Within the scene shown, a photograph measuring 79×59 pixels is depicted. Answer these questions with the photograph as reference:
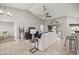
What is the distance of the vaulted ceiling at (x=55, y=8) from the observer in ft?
6.72

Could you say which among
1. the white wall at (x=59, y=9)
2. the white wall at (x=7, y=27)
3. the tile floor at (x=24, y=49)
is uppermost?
the white wall at (x=59, y=9)

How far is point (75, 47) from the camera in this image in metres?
2.06

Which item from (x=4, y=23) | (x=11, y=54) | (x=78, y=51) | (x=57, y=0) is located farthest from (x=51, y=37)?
(x=4, y=23)

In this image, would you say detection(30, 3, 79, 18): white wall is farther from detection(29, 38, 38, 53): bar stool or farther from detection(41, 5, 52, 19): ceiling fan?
detection(29, 38, 38, 53): bar stool

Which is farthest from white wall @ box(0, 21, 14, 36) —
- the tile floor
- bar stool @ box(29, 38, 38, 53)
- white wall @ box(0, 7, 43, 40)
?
bar stool @ box(29, 38, 38, 53)

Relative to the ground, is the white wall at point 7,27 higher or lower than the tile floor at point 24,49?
higher

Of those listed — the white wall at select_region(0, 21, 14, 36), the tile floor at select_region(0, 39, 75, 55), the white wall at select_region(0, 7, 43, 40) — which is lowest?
the tile floor at select_region(0, 39, 75, 55)

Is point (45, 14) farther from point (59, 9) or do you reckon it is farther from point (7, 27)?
point (7, 27)

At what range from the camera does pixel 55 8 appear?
2.08 metres

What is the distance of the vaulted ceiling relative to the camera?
2.05 m

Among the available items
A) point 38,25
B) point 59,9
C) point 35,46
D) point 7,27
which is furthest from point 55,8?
point 7,27

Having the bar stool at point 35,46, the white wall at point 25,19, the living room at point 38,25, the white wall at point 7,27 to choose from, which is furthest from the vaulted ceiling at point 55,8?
the bar stool at point 35,46

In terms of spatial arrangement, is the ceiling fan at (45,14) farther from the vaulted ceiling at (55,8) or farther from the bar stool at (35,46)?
the bar stool at (35,46)

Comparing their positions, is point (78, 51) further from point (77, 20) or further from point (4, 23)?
point (4, 23)
